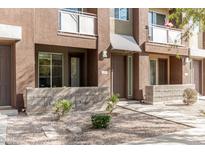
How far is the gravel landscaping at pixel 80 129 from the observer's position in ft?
26.7

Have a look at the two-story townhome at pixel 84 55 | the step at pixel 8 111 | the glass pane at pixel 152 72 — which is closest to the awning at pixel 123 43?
the two-story townhome at pixel 84 55

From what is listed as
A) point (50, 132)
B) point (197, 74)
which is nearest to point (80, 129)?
point (50, 132)

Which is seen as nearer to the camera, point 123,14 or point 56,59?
point 56,59

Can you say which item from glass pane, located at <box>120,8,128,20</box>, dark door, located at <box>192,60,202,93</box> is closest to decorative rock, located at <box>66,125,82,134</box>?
glass pane, located at <box>120,8,128,20</box>

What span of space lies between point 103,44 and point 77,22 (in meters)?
1.90

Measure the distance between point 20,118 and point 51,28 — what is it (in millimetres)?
4564

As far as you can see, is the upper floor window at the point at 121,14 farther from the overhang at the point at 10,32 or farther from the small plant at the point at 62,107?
the small plant at the point at 62,107

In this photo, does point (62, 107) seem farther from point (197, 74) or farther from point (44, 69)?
point (197, 74)

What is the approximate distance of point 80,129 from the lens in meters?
9.52

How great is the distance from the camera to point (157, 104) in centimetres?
Answer: 1609

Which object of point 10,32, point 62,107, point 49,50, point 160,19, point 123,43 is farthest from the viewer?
point 160,19

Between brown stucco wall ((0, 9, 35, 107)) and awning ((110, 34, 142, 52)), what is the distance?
481 cm
